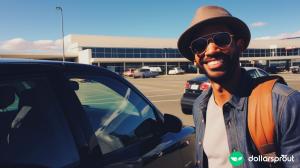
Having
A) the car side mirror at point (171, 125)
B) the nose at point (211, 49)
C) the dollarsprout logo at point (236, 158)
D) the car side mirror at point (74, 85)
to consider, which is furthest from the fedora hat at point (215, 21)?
the car side mirror at point (171, 125)

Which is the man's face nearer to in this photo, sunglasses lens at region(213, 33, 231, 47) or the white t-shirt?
sunglasses lens at region(213, 33, 231, 47)

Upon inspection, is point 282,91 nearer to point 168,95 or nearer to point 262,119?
point 262,119

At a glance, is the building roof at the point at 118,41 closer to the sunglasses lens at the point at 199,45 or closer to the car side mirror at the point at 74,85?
the car side mirror at the point at 74,85

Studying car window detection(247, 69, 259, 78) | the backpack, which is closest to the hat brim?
the backpack

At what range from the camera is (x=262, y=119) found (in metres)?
1.62

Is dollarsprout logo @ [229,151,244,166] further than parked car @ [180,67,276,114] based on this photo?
No

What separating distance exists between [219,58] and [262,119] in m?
0.46

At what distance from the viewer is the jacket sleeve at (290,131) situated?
61.4 inches

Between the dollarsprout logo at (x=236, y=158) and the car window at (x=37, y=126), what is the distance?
883mm

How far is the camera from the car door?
2516mm

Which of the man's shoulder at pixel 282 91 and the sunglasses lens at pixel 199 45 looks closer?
the man's shoulder at pixel 282 91

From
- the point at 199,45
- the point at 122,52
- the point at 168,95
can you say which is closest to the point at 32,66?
the point at 199,45

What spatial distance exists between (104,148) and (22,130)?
0.58m

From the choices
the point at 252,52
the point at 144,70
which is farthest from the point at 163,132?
the point at 252,52
